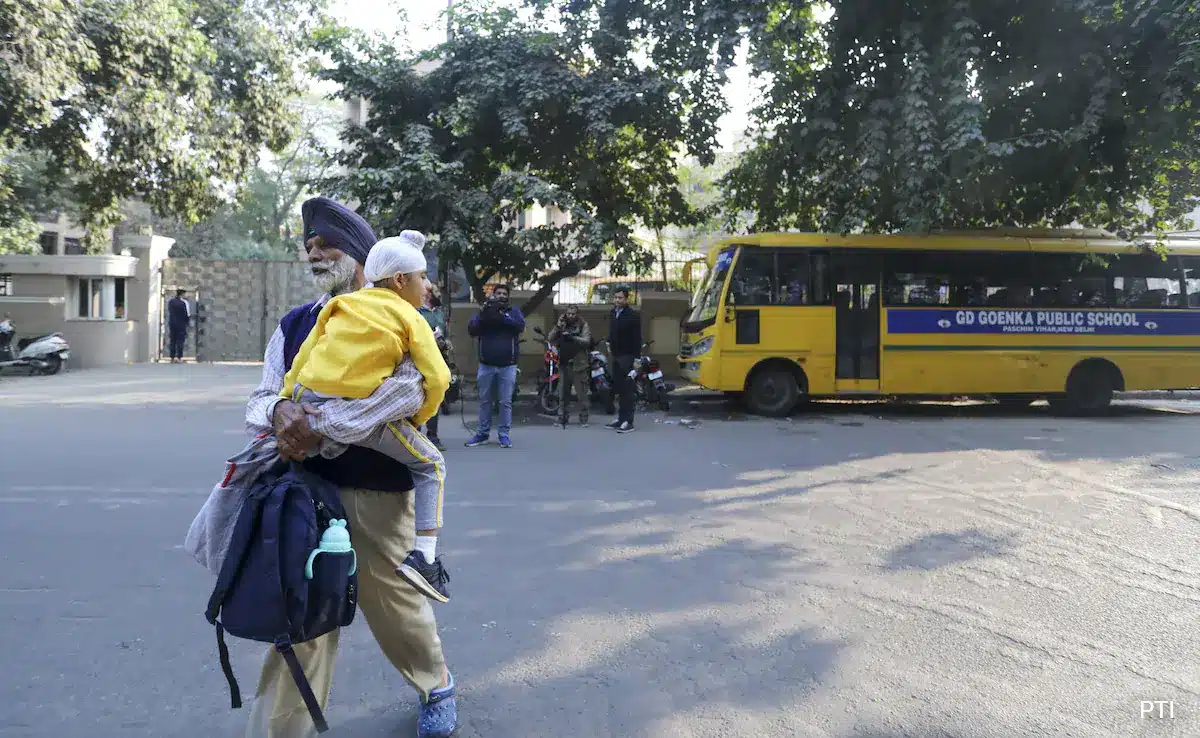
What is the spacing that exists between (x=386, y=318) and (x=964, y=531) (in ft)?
16.6

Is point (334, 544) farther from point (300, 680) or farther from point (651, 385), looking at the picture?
point (651, 385)

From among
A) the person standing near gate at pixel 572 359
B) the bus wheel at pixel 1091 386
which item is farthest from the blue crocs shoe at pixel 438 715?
the bus wheel at pixel 1091 386

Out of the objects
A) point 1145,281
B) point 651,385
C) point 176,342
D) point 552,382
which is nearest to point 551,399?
point 552,382

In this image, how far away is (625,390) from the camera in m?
12.0

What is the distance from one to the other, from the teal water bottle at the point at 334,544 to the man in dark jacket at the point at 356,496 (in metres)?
0.20

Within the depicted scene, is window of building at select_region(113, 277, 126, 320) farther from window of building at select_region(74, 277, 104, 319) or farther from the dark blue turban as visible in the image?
the dark blue turban

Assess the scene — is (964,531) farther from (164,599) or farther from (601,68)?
(601,68)

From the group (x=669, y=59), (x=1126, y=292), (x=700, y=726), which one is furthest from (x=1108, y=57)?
(x=700, y=726)

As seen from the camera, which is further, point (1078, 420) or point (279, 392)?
point (1078, 420)

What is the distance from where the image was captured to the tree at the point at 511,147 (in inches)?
583

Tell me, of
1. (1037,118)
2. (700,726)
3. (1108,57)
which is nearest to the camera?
(700,726)

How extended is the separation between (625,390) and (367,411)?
9378mm

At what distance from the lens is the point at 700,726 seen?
343cm

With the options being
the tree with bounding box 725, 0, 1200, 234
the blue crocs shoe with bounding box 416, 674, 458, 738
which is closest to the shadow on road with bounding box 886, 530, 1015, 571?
the blue crocs shoe with bounding box 416, 674, 458, 738
